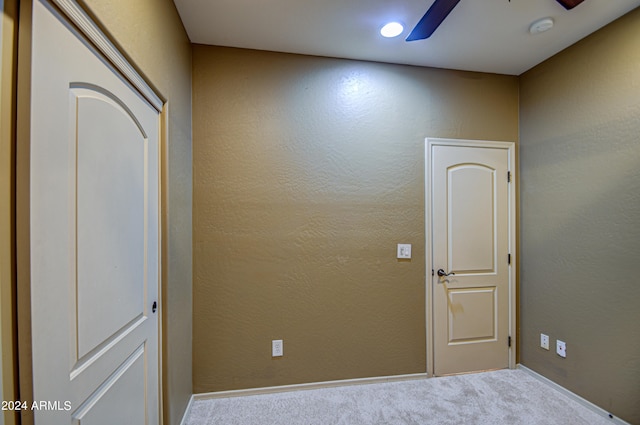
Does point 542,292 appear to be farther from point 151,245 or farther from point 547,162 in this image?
point 151,245

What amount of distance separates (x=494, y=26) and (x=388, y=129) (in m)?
0.98

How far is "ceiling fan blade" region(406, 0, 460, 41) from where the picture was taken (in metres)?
1.31

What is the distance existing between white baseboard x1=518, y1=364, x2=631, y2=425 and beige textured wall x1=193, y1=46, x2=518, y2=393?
977 mm

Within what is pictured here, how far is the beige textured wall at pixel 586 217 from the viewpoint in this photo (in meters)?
1.73

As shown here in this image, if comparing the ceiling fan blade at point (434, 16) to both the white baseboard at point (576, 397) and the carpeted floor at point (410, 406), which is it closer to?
the carpeted floor at point (410, 406)

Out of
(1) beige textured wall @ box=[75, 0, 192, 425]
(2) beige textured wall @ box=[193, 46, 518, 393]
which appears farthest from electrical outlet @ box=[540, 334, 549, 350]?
(1) beige textured wall @ box=[75, 0, 192, 425]

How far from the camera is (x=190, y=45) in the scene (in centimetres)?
201

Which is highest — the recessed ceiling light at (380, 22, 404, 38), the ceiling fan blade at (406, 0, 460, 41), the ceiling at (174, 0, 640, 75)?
the ceiling at (174, 0, 640, 75)

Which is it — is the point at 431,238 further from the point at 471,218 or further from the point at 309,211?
the point at 309,211

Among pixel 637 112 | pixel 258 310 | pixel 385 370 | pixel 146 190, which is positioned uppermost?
pixel 637 112

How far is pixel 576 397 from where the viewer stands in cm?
197

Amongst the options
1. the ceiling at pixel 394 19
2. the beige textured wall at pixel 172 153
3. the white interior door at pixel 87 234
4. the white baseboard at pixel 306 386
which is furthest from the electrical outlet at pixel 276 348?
the ceiling at pixel 394 19

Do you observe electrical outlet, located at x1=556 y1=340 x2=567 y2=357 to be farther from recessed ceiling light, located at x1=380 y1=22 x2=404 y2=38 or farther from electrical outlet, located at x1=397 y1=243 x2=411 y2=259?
recessed ceiling light, located at x1=380 y1=22 x2=404 y2=38

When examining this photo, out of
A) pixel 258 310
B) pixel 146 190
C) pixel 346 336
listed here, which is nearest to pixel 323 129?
pixel 146 190
